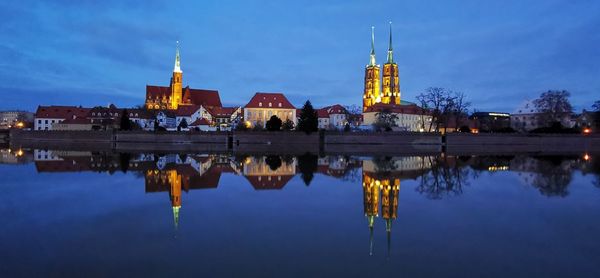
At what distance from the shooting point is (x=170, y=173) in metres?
24.2

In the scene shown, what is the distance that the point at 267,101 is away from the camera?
282ft

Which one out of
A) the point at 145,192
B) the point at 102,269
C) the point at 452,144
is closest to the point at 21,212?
the point at 145,192

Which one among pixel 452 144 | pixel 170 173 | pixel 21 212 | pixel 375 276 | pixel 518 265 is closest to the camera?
pixel 375 276

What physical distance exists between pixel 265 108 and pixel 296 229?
7518 centimetres

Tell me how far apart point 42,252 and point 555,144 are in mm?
75334

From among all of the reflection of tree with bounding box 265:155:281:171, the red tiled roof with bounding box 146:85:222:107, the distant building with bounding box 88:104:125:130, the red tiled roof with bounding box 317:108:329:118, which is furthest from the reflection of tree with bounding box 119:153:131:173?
the red tiled roof with bounding box 146:85:222:107

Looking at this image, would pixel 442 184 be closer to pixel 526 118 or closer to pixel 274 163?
pixel 274 163

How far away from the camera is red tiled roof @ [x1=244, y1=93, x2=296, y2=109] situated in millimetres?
85250

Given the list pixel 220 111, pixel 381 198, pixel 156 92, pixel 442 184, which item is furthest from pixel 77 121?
pixel 381 198

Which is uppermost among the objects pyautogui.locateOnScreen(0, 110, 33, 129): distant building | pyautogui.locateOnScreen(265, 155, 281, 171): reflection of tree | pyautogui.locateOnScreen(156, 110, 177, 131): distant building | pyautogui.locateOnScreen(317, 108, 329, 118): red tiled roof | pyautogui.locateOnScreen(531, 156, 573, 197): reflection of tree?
pyautogui.locateOnScreen(0, 110, 33, 129): distant building

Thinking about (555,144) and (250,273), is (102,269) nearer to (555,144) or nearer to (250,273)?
(250,273)

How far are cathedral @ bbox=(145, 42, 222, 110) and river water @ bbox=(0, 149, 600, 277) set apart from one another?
90.9 meters

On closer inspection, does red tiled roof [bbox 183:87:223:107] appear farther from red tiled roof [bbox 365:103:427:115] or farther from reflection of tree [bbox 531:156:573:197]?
reflection of tree [bbox 531:156:573:197]

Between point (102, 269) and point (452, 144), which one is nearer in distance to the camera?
point (102, 269)
